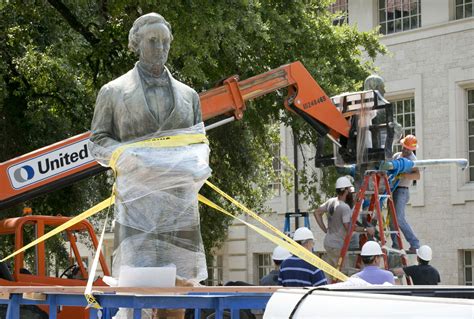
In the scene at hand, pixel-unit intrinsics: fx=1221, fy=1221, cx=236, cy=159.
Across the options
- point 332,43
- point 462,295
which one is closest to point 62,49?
point 332,43

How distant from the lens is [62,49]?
69.4 feet

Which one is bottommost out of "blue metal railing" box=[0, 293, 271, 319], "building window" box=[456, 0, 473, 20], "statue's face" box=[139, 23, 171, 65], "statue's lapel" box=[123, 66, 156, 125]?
"blue metal railing" box=[0, 293, 271, 319]

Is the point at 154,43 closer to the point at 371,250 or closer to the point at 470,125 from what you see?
the point at 371,250

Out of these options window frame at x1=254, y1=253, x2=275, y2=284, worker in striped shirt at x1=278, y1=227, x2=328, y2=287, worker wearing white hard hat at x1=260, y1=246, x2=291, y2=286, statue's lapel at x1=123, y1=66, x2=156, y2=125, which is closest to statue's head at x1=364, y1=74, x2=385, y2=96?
worker wearing white hard hat at x1=260, y1=246, x2=291, y2=286

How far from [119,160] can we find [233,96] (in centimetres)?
785

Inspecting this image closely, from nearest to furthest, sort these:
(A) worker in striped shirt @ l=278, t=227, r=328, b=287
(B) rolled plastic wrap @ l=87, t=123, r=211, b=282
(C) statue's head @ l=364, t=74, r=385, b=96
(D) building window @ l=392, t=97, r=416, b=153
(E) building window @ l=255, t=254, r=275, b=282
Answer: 1. (B) rolled plastic wrap @ l=87, t=123, r=211, b=282
2. (A) worker in striped shirt @ l=278, t=227, r=328, b=287
3. (C) statue's head @ l=364, t=74, r=385, b=96
4. (D) building window @ l=392, t=97, r=416, b=153
5. (E) building window @ l=255, t=254, r=275, b=282

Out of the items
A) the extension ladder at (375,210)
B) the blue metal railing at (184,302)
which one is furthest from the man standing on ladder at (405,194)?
the blue metal railing at (184,302)

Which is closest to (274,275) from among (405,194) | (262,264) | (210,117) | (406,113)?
(210,117)

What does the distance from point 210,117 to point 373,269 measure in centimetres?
419

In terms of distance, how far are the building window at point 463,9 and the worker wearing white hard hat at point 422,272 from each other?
20201 mm

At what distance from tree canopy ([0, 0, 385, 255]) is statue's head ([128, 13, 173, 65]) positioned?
33.9 ft

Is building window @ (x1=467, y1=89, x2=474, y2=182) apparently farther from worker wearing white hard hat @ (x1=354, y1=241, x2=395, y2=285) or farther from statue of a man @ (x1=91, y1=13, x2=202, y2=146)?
statue of a man @ (x1=91, y1=13, x2=202, y2=146)

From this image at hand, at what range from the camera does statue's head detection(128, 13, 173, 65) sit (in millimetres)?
7641

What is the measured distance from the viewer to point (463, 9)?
33.2 metres
